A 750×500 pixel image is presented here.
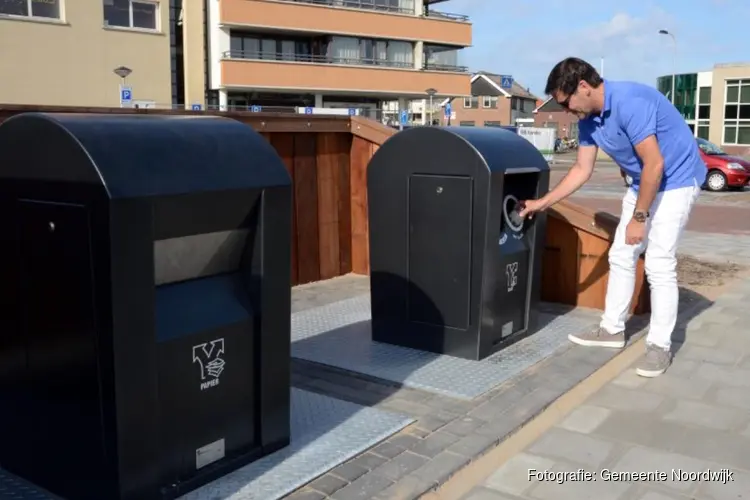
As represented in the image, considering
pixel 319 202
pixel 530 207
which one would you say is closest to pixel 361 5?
pixel 319 202

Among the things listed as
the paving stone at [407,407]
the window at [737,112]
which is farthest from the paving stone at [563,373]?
the window at [737,112]

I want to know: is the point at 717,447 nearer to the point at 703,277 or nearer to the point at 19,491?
the point at 19,491

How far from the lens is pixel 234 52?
1531 inches

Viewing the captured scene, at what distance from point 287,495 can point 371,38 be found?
42.6m

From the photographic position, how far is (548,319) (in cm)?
577

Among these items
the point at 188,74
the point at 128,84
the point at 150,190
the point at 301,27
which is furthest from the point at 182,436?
the point at 301,27

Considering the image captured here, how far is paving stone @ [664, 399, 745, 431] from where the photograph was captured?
12.9 feet

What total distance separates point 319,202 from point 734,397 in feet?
12.6

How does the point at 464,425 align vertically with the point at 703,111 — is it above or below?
below

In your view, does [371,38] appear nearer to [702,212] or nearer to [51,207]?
[702,212]

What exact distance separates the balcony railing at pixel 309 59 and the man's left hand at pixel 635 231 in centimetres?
3566

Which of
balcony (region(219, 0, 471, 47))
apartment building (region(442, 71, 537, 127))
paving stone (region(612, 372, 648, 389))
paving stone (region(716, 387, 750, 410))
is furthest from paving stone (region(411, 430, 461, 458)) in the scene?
apartment building (region(442, 71, 537, 127))

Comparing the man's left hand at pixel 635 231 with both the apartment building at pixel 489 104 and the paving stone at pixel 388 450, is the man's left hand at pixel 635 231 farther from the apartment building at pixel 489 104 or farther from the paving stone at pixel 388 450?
the apartment building at pixel 489 104

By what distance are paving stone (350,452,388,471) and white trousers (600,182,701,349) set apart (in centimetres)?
222
